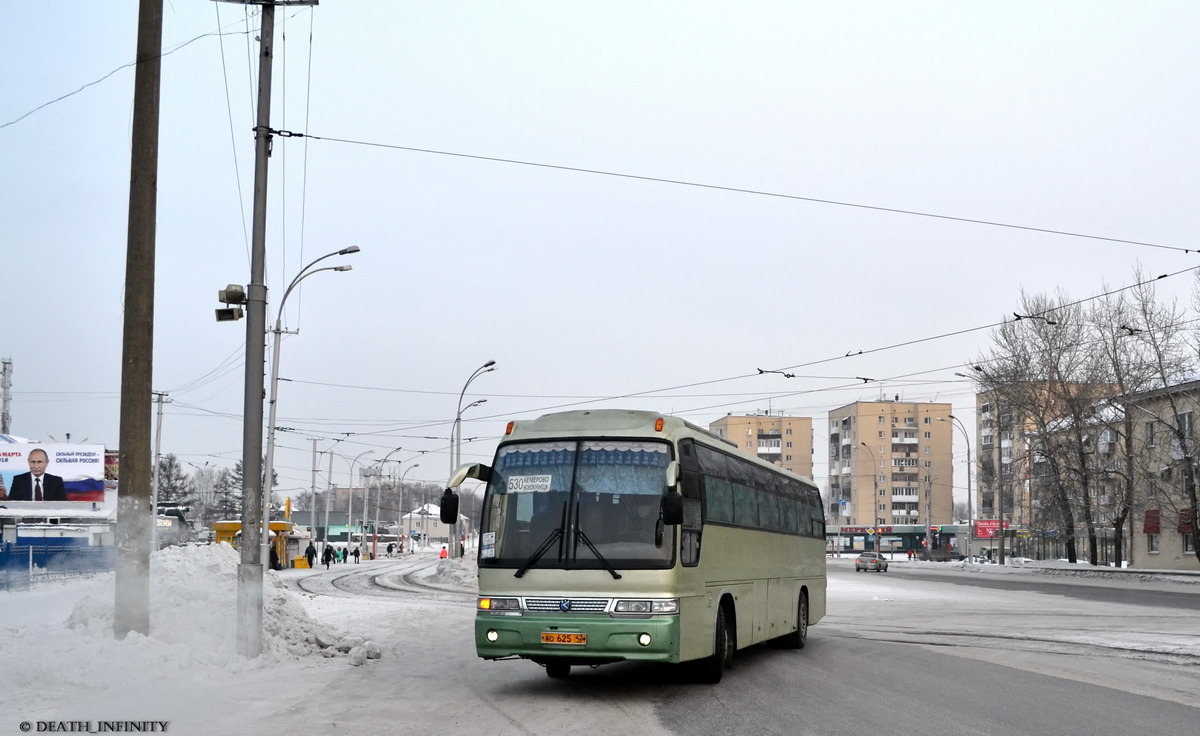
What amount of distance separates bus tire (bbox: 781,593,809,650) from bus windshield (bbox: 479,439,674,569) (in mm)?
6657

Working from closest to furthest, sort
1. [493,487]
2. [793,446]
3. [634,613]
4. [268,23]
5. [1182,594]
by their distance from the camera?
[634,613] < [493,487] < [268,23] < [1182,594] < [793,446]

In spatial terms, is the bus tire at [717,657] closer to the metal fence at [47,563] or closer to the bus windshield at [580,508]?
the bus windshield at [580,508]

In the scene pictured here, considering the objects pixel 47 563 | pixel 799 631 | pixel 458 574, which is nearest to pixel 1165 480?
pixel 458 574

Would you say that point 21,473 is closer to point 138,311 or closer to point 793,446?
point 138,311

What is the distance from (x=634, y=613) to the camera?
37.5 feet

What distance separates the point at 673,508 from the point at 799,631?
7634 millimetres

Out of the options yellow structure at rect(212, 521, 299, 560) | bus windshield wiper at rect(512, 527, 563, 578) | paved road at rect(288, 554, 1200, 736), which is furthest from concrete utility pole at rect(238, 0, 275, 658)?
yellow structure at rect(212, 521, 299, 560)

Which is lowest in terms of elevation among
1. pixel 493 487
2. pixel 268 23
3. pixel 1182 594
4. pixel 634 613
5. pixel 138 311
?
pixel 1182 594

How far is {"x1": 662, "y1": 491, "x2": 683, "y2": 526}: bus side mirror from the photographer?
1138 cm

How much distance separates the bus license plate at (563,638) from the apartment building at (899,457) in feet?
394

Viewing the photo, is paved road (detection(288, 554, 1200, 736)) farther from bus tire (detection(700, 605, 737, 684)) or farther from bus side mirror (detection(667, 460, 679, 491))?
bus side mirror (detection(667, 460, 679, 491))

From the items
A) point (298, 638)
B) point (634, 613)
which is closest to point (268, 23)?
point (298, 638)

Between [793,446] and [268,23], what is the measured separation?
424 ft

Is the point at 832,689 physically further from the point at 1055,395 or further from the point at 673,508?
the point at 1055,395
